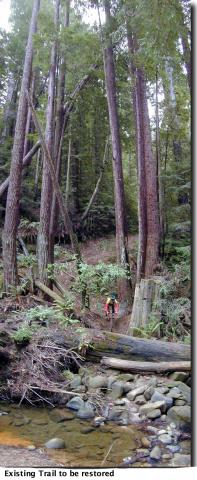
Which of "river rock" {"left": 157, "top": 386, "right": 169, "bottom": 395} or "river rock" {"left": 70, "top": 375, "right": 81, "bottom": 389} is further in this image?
"river rock" {"left": 70, "top": 375, "right": 81, "bottom": 389}

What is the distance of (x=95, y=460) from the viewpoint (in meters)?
3.58

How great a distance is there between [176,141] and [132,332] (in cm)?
861

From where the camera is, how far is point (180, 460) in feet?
11.6

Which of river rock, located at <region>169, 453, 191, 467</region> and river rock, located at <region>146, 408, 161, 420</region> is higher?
river rock, located at <region>169, 453, 191, 467</region>

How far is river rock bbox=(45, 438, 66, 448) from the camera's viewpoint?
12.7 feet

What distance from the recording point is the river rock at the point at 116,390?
523cm

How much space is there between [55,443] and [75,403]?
1.14m

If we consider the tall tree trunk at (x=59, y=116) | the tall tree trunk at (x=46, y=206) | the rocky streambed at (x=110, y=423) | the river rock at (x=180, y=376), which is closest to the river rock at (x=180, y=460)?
the rocky streambed at (x=110, y=423)

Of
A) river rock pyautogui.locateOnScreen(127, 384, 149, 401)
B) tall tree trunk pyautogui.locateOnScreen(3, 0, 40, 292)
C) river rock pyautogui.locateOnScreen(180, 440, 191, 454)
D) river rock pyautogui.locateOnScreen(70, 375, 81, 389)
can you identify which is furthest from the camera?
tall tree trunk pyautogui.locateOnScreen(3, 0, 40, 292)

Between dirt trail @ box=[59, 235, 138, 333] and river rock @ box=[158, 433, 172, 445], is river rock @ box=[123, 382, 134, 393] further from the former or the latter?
dirt trail @ box=[59, 235, 138, 333]

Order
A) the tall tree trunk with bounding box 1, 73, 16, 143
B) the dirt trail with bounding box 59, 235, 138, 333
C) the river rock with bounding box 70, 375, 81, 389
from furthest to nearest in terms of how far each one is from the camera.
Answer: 1. the tall tree trunk with bounding box 1, 73, 16, 143
2. the dirt trail with bounding box 59, 235, 138, 333
3. the river rock with bounding box 70, 375, 81, 389

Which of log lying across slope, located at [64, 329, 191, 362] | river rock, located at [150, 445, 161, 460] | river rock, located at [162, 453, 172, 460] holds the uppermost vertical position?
log lying across slope, located at [64, 329, 191, 362]

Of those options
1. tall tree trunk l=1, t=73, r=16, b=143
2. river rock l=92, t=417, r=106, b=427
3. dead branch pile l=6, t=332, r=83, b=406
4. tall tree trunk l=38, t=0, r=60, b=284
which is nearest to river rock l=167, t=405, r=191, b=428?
river rock l=92, t=417, r=106, b=427

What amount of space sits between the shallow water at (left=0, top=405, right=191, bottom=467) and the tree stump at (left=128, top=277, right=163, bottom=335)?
235 centimetres
